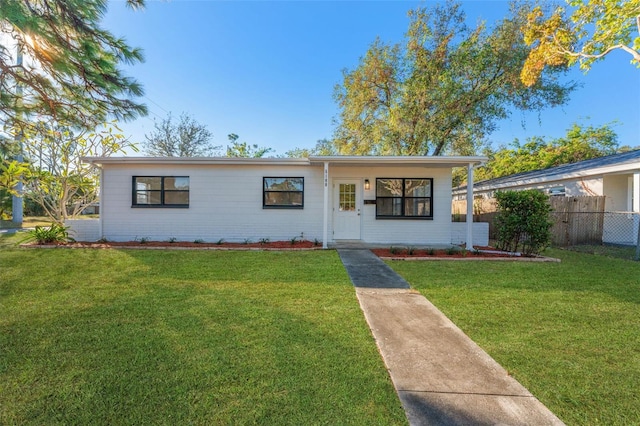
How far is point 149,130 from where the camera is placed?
1972 centimetres

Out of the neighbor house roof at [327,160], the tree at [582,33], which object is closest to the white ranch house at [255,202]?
the neighbor house roof at [327,160]

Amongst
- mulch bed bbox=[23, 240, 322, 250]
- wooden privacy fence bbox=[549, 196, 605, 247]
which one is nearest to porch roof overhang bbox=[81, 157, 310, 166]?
mulch bed bbox=[23, 240, 322, 250]

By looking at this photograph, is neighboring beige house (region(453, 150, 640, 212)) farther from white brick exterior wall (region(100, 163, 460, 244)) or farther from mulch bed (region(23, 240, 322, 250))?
mulch bed (region(23, 240, 322, 250))

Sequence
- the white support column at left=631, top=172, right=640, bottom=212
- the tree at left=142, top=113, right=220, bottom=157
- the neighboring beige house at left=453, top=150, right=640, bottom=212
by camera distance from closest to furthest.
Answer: the white support column at left=631, top=172, right=640, bottom=212, the neighboring beige house at left=453, top=150, right=640, bottom=212, the tree at left=142, top=113, right=220, bottom=157

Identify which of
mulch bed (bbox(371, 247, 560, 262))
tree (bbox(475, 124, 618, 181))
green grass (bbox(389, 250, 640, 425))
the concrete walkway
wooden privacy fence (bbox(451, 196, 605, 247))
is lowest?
the concrete walkway

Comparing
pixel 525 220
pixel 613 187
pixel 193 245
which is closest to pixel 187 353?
pixel 193 245

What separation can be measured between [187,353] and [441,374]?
2.03 metres

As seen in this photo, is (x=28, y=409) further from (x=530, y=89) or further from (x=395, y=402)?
(x=530, y=89)

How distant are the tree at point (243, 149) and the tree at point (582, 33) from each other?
2017 centimetres

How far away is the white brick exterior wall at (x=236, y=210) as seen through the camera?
8648mm

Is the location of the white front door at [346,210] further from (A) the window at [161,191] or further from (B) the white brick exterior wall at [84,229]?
(B) the white brick exterior wall at [84,229]

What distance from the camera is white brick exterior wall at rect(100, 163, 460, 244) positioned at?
865 centimetres

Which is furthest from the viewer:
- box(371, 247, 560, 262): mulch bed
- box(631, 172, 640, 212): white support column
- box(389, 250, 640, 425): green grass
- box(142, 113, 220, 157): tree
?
box(142, 113, 220, 157): tree

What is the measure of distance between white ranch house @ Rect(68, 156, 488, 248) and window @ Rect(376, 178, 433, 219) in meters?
0.03
